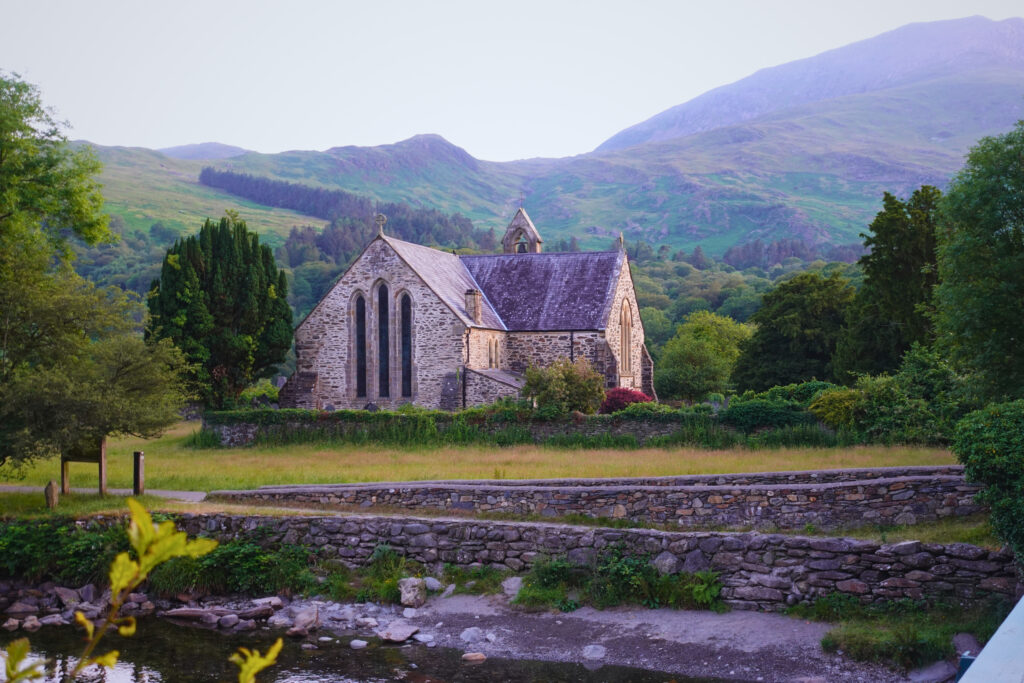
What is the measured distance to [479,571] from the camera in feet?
60.2

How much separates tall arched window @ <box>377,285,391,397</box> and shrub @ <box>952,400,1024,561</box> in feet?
103

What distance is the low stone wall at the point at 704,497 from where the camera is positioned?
17.8 metres

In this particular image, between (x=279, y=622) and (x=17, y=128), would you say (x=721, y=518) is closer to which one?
(x=279, y=622)

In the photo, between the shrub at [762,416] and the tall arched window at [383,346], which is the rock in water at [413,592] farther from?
the tall arched window at [383,346]

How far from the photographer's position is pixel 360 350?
43.4 meters

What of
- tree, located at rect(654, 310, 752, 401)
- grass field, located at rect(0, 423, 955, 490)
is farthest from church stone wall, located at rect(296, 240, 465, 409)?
tree, located at rect(654, 310, 752, 401)

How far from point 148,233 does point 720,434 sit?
14741 cm

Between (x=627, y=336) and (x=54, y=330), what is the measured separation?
30.9 meters

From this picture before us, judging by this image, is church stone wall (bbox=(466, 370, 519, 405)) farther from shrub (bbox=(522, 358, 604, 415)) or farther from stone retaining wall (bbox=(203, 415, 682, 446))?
stone retaining wall (bbox=(203, 415, 682, 446))

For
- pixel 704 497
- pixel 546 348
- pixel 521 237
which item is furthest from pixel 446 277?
pixel 704 497

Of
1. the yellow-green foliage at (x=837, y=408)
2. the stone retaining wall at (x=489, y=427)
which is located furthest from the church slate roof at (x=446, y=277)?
the yellow-green foliage at (x=837, y=408)

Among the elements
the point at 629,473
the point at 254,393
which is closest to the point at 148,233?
the point at 254,393

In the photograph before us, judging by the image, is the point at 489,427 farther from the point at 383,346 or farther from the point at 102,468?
the point at 102,468

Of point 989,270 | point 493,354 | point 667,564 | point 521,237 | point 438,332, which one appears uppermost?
point 521,237
